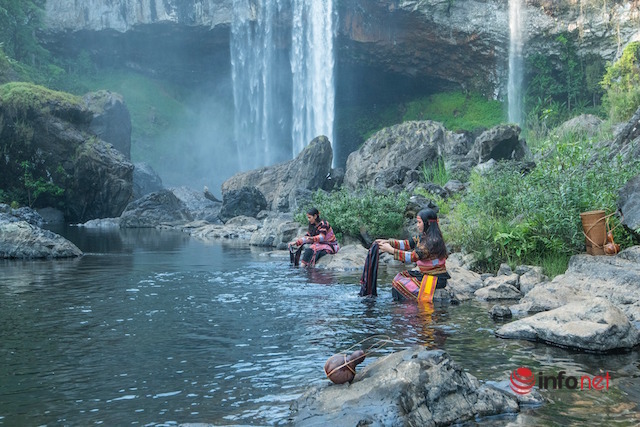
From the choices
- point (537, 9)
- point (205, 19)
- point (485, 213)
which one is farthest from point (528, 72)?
point (485, 213)

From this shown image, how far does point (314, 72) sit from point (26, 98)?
66.2 ft

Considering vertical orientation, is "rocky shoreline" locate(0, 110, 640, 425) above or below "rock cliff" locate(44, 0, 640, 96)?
below

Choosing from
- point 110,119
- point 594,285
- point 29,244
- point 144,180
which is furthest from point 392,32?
point 594,285

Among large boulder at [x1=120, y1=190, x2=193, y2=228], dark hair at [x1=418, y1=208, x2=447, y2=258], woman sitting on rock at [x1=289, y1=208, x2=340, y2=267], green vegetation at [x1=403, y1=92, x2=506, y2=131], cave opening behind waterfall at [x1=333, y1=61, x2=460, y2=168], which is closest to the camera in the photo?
dark hair at [x1=418, y1=208, x2=447, y2=258]

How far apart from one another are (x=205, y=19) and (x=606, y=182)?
154ft

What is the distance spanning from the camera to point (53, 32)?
57.0 metres

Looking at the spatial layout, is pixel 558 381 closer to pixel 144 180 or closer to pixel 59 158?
pixel 59 158

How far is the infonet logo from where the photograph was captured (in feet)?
18.4

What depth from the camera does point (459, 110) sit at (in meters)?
50.8

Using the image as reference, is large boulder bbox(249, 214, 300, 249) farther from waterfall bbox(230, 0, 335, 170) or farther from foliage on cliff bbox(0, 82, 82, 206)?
waterfall bbox(230, 0, 335, 170)

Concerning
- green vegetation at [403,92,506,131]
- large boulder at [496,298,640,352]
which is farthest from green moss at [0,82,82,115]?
large boulder at [496,298,640,352]

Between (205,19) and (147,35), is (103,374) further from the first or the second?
(147,35)

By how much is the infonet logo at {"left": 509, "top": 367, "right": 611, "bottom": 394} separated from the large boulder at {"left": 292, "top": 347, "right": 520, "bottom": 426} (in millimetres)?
609

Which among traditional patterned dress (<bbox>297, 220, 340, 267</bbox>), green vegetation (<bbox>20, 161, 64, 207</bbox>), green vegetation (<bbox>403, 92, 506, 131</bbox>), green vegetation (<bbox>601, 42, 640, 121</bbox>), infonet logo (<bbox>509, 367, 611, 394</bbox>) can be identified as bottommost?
infonet logo (<bbox>509, 367, 611, 394</bbox>)
